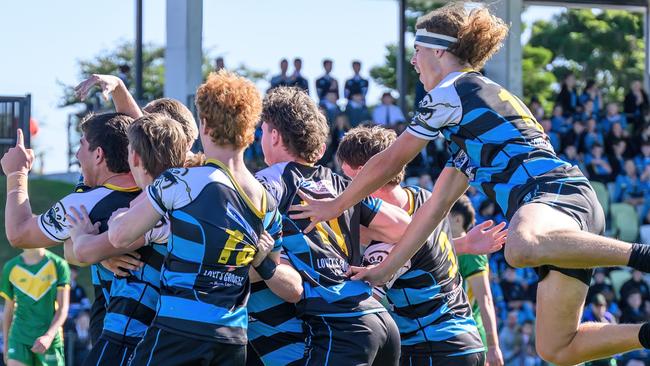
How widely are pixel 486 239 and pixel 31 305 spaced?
5420 mm

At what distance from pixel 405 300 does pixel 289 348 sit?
0.84 m

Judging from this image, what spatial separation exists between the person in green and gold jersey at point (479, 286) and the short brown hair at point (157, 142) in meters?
2.88

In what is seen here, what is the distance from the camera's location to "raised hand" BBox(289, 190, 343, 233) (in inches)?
215

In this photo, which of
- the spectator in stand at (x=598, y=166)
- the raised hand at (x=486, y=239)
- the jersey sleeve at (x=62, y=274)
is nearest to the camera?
the raised hand at (x=486, y=239)

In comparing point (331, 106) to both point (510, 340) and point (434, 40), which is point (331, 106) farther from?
point (434, 40)

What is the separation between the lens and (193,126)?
5832 millimetres

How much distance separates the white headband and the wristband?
1.42 m

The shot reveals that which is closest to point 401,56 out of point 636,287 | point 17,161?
point 636,287

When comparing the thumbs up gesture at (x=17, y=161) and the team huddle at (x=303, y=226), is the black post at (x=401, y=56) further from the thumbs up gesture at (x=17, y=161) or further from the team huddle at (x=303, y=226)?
the thumbs up gesture at (x=17, y=161)

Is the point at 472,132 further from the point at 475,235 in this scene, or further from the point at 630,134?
the point at 630,134

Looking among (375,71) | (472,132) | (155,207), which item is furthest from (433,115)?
(375,71)

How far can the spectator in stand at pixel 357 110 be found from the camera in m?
20.3

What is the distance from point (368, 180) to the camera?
548 cm

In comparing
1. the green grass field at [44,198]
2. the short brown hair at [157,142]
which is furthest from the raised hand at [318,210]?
the green grass field at [44,198]
